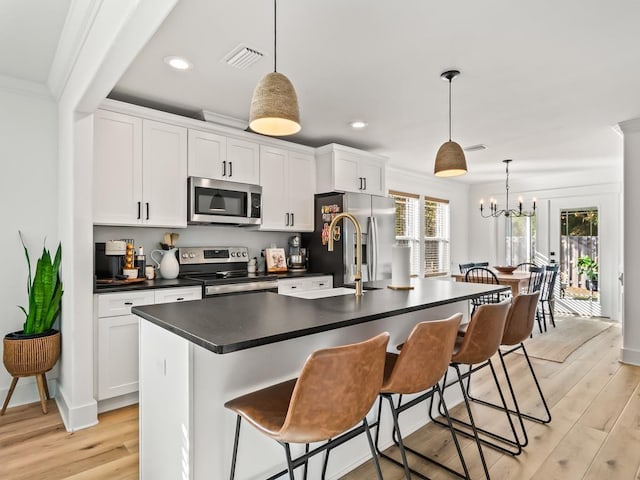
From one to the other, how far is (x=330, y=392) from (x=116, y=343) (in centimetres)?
218

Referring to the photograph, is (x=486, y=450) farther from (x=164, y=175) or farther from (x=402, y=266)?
(x=164, y=175)

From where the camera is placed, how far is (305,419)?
125 centimetres

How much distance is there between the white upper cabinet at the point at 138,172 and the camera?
2.93m

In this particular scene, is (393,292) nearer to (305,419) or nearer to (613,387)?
(305,419)

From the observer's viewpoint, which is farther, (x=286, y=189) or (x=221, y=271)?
(x=286, y=189)

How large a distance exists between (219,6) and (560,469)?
3.07 metres

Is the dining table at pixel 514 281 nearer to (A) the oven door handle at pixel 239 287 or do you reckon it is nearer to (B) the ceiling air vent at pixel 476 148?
(B) the ceiling air vent at pixel 476 148

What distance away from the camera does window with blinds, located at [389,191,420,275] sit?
20.2 ft

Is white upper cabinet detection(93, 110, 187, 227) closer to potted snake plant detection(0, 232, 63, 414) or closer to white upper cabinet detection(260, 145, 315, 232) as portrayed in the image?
potted snake plant detection(0, 232, 63, 414)

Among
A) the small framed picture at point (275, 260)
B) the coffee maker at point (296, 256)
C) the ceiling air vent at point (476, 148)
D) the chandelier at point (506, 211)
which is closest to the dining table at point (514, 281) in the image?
the chandelier at point (506, 211)

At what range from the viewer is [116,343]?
2787 millimetres

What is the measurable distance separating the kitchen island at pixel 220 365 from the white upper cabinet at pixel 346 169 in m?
2.46

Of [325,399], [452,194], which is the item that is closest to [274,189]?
[325,399]

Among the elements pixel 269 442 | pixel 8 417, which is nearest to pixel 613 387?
pixel 269 442
